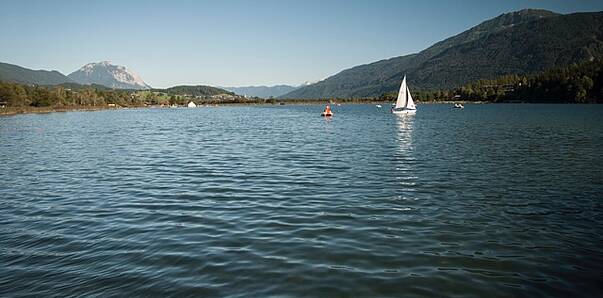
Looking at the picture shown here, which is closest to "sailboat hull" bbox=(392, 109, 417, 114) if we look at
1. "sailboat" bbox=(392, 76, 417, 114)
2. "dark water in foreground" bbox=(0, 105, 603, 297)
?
"sailboat" bbox=(392, 76, 417, 114)

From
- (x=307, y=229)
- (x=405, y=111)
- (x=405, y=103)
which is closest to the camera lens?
(x=307, y=229)

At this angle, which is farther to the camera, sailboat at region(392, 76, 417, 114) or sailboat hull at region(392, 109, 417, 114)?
sailboat hull at region(392, 109, 417, 114)

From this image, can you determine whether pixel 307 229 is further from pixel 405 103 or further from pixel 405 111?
pixel 405 103

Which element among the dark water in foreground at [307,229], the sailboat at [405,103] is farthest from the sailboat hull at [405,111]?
the dark water in foreground at [307,229]

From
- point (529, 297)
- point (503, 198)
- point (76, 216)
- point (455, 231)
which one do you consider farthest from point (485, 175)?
point (76, 216)

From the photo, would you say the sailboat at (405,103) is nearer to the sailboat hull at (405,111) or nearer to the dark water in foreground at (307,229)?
the sailboat hull at (405,111)

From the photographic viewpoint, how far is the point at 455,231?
16.2 m

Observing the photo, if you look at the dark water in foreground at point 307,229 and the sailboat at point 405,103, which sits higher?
the sailboat at point 405,103

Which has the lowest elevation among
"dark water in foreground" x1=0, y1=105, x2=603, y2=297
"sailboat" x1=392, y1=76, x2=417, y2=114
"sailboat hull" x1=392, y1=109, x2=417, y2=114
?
"dark water in foreground" x1=0, y1=105, x2=603, y2=297

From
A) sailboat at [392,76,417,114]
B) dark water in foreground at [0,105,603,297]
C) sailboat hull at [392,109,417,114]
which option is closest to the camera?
dark water in foreground at [0,105,603,297]

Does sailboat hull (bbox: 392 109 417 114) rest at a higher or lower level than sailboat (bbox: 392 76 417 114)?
lower

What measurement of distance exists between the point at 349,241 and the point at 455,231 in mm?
4383

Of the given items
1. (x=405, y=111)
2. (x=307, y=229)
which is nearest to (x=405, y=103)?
(x=405, y=111)

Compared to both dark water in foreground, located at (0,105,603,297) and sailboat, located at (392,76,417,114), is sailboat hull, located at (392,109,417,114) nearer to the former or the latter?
sailboat, located at (392,76,417,114)
